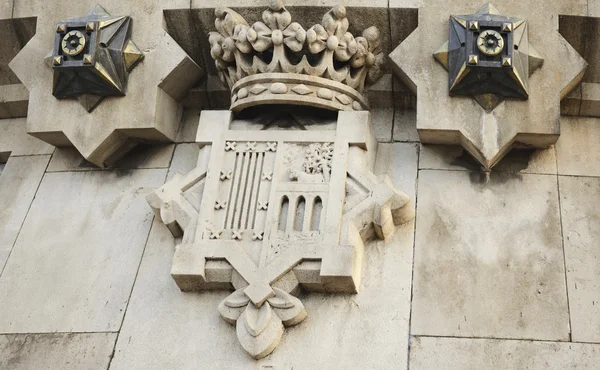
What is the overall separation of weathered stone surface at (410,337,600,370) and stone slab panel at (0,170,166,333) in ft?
7.04

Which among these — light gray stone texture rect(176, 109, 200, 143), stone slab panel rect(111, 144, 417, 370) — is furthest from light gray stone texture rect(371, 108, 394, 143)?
light gray stone texture rect(176, 109, 200, 143)

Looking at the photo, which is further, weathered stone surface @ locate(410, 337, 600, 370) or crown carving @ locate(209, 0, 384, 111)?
crown carving @ locate(209, 0, 384, 111)

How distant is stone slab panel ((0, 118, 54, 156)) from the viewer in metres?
9.46

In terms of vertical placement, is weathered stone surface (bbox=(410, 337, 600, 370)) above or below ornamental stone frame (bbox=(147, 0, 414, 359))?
below

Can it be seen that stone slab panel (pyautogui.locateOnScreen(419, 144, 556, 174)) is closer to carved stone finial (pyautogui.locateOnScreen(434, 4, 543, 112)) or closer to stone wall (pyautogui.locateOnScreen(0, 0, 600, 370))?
stone wall (pyautogui.locateOnScreen(0, 0, 600, 370))

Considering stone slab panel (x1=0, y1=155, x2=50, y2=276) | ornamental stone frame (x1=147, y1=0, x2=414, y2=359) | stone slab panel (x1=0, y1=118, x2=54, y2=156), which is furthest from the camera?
stone slab panel (x1=0, y1=118, x2=54, y2=156)

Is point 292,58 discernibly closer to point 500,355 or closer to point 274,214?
point 274,214

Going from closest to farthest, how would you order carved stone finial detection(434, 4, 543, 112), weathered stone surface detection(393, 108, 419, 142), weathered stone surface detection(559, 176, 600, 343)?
weathered stone surface detection(559, 176, 600, 343)
carved stone finial detection(434, 4, 543, 112)
weathered stone surface detection(393, 108, 419, 142)

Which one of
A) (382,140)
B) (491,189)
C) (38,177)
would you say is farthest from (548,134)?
(38,177)

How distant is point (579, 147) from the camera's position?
339 inches

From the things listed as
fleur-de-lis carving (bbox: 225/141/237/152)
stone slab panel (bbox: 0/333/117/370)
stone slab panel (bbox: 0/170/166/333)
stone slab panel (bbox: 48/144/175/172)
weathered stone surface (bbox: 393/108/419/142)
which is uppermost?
fleur-de-lis carving (bbox: 225/141/237/152)

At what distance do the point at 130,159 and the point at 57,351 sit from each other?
168 cm

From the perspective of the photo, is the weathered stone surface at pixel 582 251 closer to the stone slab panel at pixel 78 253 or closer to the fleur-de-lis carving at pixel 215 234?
the fleur-de-lis carving at pixel 215 234

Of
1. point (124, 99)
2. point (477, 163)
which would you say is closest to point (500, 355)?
point (477, 163)
